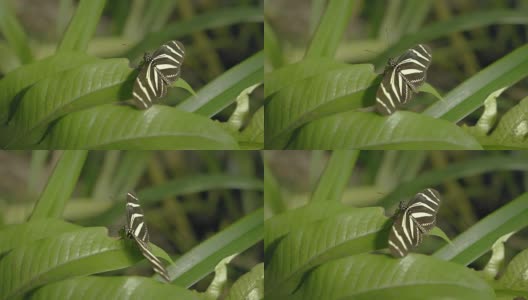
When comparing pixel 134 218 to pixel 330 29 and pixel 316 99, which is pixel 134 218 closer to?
pixel 316 99

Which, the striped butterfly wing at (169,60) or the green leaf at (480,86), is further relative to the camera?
the green leaf at (480,86)

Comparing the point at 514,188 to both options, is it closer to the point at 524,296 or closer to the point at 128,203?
the point at 524,296

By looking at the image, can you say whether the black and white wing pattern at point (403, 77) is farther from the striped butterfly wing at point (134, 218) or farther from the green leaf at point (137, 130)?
the striped butterfly wing at point (134, 218)

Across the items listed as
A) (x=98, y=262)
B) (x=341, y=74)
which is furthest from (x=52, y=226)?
(x=341, y=74)

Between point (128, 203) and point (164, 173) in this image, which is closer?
point (128, 203)

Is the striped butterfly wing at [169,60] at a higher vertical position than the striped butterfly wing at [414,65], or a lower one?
higher

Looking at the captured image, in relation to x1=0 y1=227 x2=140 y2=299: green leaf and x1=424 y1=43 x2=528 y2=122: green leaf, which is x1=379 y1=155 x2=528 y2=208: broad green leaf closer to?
x1=424 y1=43 x2=528 y2=122: green leaf

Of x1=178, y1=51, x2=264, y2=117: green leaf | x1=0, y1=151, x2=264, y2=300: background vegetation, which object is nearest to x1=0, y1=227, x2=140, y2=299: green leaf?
x1=0, y1=151, x2=264, y2=300: background vegetation

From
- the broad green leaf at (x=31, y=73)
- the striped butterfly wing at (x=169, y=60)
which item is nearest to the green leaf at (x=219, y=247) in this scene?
the striped butterfly wing at (x=169, y=60)
